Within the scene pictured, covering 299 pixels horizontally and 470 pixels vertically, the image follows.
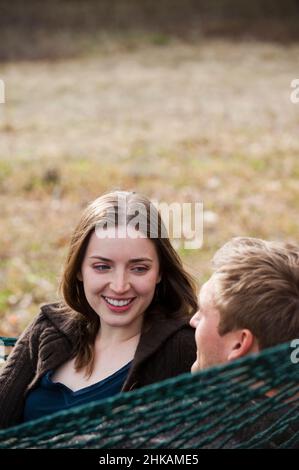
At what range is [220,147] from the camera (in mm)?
7770

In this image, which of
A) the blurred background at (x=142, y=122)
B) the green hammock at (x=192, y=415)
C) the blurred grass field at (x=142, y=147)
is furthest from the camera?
the blurred background at (x=142, y=122)

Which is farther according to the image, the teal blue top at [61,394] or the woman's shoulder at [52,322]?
the woman's shoulder at [52,322]

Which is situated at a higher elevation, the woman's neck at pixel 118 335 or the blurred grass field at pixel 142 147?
the blurred grass field at pixel 142 147

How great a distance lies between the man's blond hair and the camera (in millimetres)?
1653

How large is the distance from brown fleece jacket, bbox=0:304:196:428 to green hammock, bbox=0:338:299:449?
0.45 m

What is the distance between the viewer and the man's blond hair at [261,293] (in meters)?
1.65

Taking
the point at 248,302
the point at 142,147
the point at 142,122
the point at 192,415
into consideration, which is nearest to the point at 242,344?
the point at 248,302

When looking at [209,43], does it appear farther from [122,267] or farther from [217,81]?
[122,267]

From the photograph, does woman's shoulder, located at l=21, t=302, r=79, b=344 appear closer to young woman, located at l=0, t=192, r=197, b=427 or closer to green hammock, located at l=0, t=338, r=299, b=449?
young woman, located at l=0, t=192, r=197, b=427

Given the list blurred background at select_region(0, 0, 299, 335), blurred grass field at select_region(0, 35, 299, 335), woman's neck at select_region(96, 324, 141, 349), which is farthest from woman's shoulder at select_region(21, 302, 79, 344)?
blurred grass field at select_region(0, 35, 299, 335)

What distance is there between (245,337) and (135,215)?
590 millimetres

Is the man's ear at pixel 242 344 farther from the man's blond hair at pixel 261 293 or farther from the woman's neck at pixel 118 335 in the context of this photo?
the woman's neck at pixel 118 335

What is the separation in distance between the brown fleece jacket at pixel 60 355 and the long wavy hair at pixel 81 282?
0.04 m

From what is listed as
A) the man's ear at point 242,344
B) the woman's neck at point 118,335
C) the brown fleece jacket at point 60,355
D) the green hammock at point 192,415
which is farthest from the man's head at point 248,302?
the woman's neck at point 118,335
